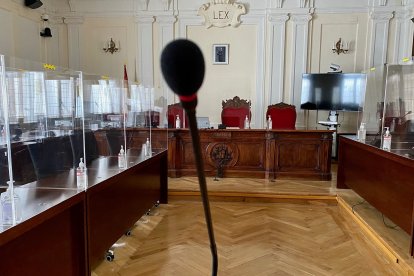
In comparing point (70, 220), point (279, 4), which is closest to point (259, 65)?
Answer: point (279, 4)

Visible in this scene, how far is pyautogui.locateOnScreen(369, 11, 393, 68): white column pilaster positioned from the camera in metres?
5.45

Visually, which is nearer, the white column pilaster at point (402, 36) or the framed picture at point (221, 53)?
the white column pilaster at point (402, 36)

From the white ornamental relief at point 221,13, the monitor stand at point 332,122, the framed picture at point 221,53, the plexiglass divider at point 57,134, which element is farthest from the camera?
the framed picture at point 221,53

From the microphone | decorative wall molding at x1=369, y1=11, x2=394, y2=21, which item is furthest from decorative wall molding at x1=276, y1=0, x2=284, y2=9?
the microphone

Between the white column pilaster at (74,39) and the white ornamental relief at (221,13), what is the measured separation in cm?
243

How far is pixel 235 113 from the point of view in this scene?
5.05m

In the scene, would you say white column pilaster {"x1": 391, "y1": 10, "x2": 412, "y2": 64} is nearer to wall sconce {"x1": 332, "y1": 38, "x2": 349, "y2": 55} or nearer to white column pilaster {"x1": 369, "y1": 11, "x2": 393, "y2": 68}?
white column pilaster {"x1": 369, "y1": 11, "x2": 393, "y2": 68}

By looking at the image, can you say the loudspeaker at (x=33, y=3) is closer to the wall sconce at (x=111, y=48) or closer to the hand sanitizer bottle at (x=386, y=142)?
the wall sconce at (x=111, y=48)

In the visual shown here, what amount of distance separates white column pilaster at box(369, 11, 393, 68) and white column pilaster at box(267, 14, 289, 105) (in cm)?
149

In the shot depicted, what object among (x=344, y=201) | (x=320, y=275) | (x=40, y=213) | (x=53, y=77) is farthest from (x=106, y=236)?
(x=344, y=201)

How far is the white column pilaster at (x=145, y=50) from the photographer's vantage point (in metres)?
6.04

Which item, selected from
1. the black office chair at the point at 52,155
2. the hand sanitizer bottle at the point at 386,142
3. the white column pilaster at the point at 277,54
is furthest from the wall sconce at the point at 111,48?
the hand sanitizer bottle at the point at 386,142

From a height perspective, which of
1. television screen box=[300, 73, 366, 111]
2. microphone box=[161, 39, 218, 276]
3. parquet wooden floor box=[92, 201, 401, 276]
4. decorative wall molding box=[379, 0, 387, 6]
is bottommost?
parquet wooden floor box=[92, 201, 401, 276]

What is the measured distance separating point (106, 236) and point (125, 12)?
501 centimetres
